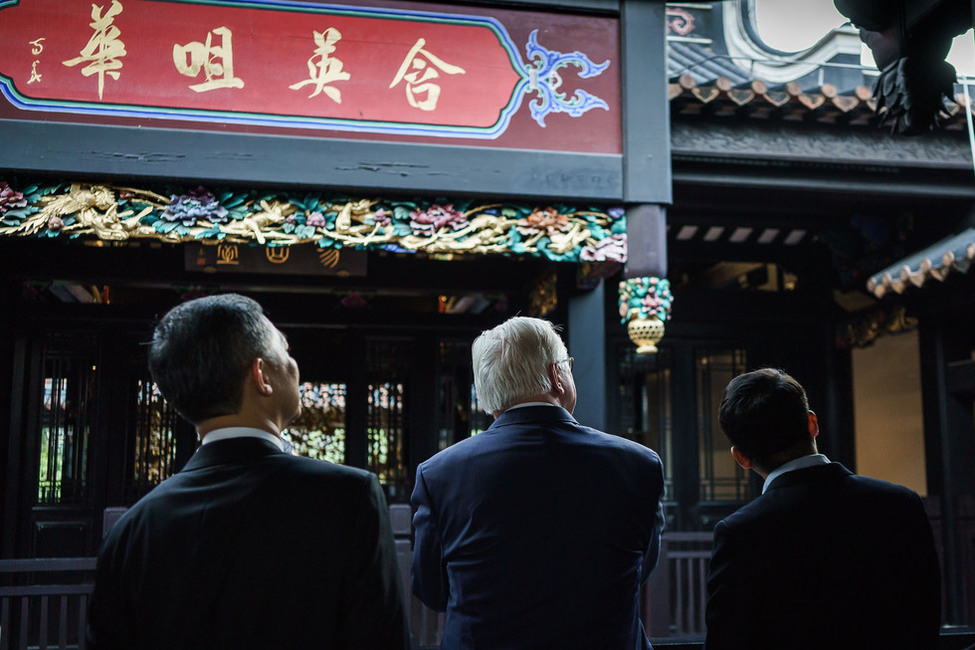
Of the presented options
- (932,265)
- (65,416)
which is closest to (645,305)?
(932,265)

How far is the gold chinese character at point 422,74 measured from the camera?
185 inches

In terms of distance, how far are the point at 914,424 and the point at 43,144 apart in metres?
6.91

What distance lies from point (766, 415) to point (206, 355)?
1.17 meters

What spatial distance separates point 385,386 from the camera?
6699mm

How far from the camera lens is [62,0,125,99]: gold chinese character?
4.37m

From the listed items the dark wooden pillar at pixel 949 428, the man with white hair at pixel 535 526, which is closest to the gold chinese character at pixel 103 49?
the man with white hair at pixel 535 526

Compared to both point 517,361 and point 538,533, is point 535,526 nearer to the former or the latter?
point 538,533

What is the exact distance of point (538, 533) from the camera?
1746 millimetres

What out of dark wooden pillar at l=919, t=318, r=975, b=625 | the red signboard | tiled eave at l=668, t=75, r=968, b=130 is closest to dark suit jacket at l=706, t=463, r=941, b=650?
the red signboard

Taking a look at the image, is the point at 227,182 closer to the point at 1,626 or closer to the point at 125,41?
the point at 125,41

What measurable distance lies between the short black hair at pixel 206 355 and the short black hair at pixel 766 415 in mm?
1049

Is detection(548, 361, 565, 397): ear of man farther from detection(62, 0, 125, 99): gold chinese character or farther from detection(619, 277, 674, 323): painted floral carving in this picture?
detection(62, 0, 125, 99): gold chinese character

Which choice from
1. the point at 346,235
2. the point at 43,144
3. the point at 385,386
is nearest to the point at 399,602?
the point at 346,235

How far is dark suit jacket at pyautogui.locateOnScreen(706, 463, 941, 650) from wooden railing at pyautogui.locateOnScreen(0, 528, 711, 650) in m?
1.69
